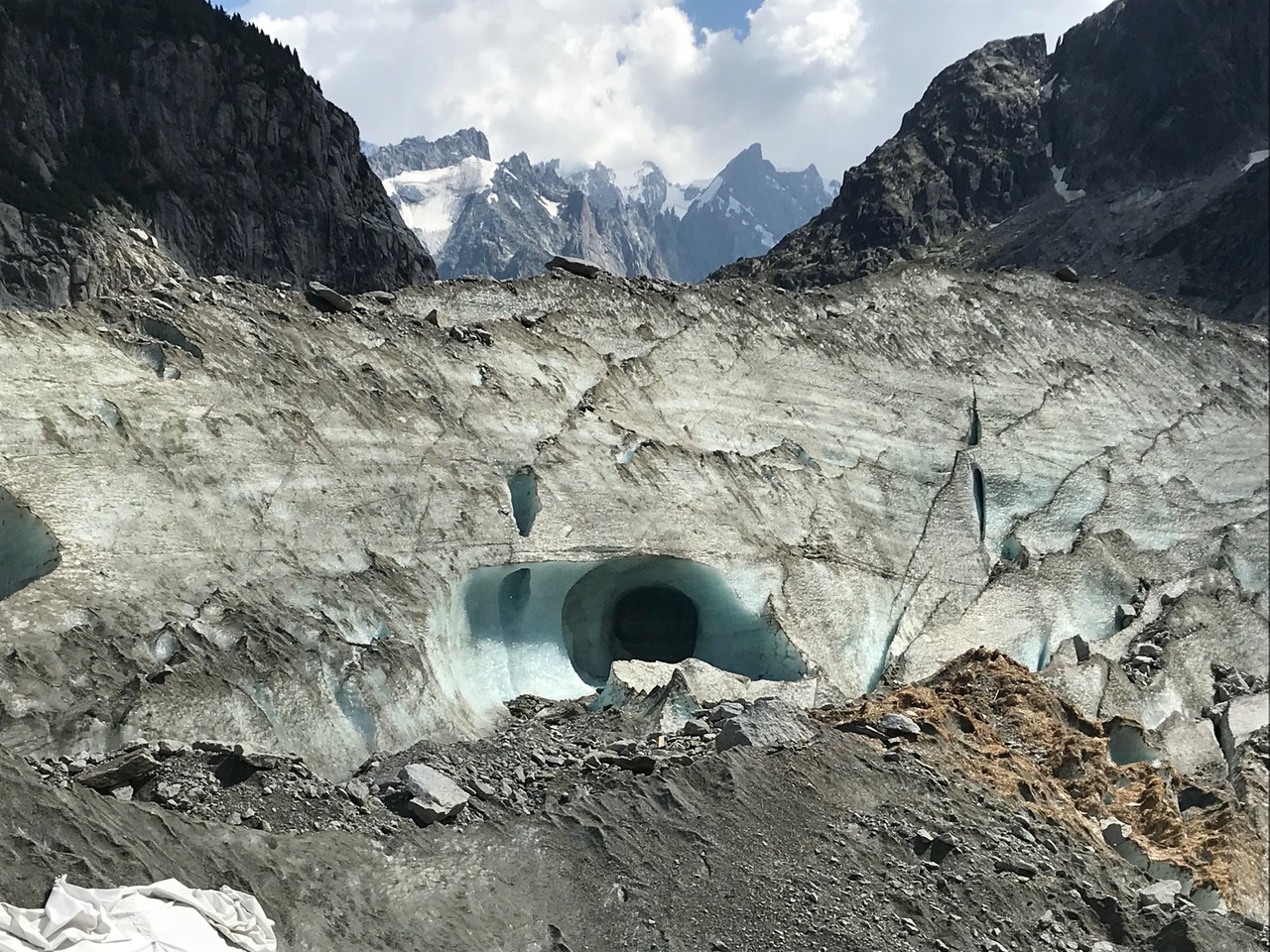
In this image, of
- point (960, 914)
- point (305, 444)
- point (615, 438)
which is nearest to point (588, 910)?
point (960, 914)

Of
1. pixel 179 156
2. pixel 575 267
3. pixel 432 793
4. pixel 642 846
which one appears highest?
pixel 179 156

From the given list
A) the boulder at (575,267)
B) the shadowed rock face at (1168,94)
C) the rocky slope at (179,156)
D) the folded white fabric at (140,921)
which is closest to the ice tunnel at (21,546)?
the folded white fabric at (140,921)

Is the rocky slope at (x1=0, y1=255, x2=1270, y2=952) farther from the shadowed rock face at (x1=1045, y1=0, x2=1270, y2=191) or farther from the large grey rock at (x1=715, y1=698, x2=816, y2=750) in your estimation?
the shadowed rock face at (x1=1045, y1=0, x2=1270, y2=191)

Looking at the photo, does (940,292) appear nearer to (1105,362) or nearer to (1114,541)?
(1105,362)

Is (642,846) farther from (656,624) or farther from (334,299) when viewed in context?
(334,299)

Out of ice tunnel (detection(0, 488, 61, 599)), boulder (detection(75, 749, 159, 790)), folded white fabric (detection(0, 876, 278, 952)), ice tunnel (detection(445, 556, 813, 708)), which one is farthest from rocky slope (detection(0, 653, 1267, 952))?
ice tunnel (detection(0, 488, 61, 599))

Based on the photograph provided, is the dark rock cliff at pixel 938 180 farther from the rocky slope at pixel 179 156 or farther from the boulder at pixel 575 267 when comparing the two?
the boulder at pixel 575 267

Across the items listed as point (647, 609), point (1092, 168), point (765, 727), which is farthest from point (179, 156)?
point (1092, 168)
